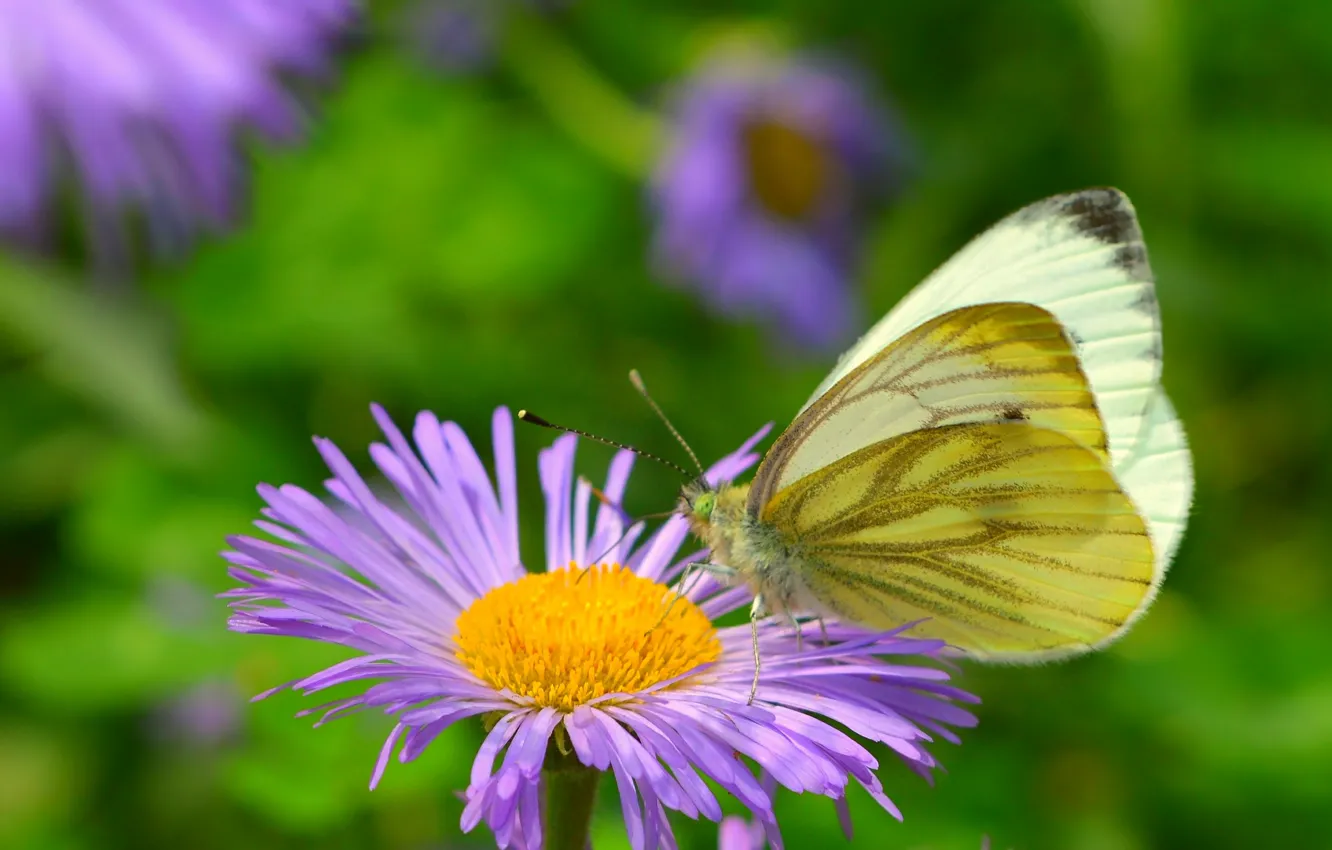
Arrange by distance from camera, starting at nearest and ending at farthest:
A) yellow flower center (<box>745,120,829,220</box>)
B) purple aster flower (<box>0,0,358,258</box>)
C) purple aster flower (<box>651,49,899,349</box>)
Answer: purple aster flower (<box>0,0,358,258</box>)
purple aster flower (<box>651,49,899,349</box>)
yellow flower center (<box>745,120,829,220</box>)

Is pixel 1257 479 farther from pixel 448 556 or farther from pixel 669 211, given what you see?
pixel 448 556

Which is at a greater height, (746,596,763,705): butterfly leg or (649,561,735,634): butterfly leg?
(649,561,735,634): butterfly leg

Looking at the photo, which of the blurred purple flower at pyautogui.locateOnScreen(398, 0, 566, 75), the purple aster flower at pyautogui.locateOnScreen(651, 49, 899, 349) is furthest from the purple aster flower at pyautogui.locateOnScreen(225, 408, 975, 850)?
the blurred purple flower at pyautogui.locateOnScreen(398, 0, 566, 75)

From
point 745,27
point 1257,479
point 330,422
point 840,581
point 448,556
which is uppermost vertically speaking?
point 745,27

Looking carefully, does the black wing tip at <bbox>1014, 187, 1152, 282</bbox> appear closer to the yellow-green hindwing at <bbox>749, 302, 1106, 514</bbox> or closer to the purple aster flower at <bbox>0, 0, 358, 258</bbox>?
the yellow-green hindwing at <bbox>749, 302, 1106, 514</bbox>

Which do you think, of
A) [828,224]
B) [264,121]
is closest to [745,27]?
[828,224]

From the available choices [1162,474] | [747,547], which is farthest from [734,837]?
[1162,474]
